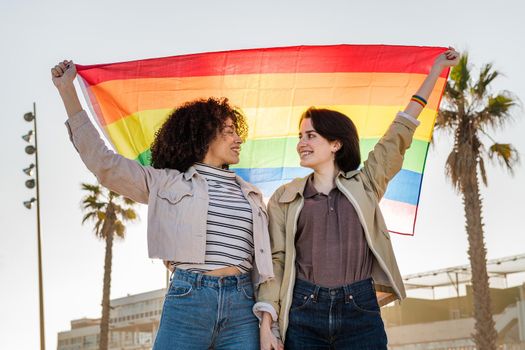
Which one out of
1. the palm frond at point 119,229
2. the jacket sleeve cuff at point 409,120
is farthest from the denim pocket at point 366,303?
the palm frond at point 119,229

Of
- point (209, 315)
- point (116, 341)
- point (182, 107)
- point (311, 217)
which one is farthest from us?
point (116, 341)

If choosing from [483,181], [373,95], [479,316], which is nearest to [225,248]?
[373,95]

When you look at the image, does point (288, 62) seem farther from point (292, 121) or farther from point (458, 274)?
point (458, 274)

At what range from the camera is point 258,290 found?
16.7ft

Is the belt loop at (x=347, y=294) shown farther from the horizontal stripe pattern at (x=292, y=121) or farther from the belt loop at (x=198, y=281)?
the horizontal stripe pattern at (x=292, y=121)

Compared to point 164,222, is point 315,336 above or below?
below

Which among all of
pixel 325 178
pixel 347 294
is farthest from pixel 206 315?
pixel 325 178

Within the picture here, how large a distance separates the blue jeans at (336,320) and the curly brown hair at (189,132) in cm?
115

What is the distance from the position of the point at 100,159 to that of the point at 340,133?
4.97 feet

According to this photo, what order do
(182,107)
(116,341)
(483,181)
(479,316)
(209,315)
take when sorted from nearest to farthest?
(209,315), (182,107), (479,316), (483,181), (116,341)

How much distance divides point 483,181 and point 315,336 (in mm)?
17345

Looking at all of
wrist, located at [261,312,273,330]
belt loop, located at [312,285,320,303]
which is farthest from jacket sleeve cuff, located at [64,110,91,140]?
belt loop, located at [312,285,320,303]

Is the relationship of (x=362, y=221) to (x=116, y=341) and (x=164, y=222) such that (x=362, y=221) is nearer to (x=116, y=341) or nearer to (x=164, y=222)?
(x=164, y=222)

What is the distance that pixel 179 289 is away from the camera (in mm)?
4875
